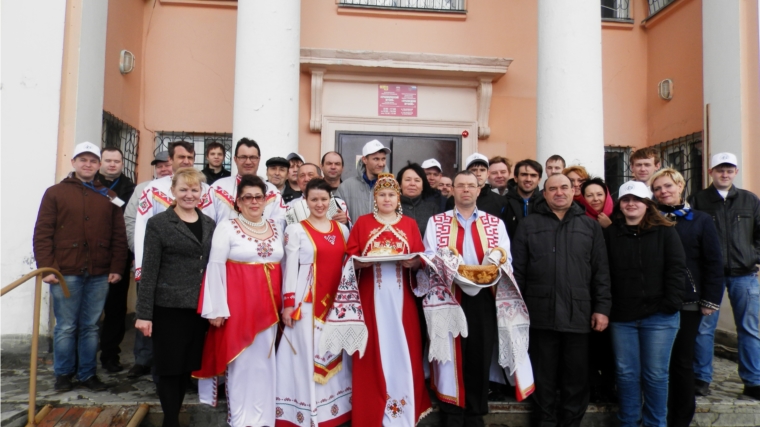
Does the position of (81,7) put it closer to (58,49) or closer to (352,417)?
(58,49)

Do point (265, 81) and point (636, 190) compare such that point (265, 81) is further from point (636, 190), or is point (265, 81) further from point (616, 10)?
point (616, 10)

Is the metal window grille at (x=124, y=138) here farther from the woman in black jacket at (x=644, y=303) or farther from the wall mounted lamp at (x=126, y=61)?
the woman in black jacket at (x=644, y=303)

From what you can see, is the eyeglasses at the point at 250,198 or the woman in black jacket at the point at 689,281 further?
the woman in black jacket at the point at 689,281

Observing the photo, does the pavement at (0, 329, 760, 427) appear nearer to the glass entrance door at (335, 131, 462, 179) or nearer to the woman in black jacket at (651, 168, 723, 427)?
the woman in black jacket at (651, 168, 723, 427)

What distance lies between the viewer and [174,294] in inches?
136

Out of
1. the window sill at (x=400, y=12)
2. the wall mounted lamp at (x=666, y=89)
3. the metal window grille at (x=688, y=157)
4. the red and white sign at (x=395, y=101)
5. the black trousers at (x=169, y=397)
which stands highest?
the window sill at (x=400, y=12)

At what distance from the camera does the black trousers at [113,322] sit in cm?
474

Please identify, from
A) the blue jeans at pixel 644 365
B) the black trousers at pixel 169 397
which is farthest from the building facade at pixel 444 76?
the black trousers at pixel 169 397

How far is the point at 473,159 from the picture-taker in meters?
4.67

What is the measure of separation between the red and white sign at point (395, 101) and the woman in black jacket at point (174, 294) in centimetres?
459

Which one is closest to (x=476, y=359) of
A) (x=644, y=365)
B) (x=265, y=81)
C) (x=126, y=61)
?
(x=644, y=365)

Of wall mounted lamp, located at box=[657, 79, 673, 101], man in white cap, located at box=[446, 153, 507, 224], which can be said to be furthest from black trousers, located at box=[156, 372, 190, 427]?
wall mounted lamp, located at box=[657, 79, 673, 101]

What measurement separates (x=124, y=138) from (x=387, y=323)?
17.8ft

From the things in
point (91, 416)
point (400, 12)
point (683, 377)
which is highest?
point (400, 12)
